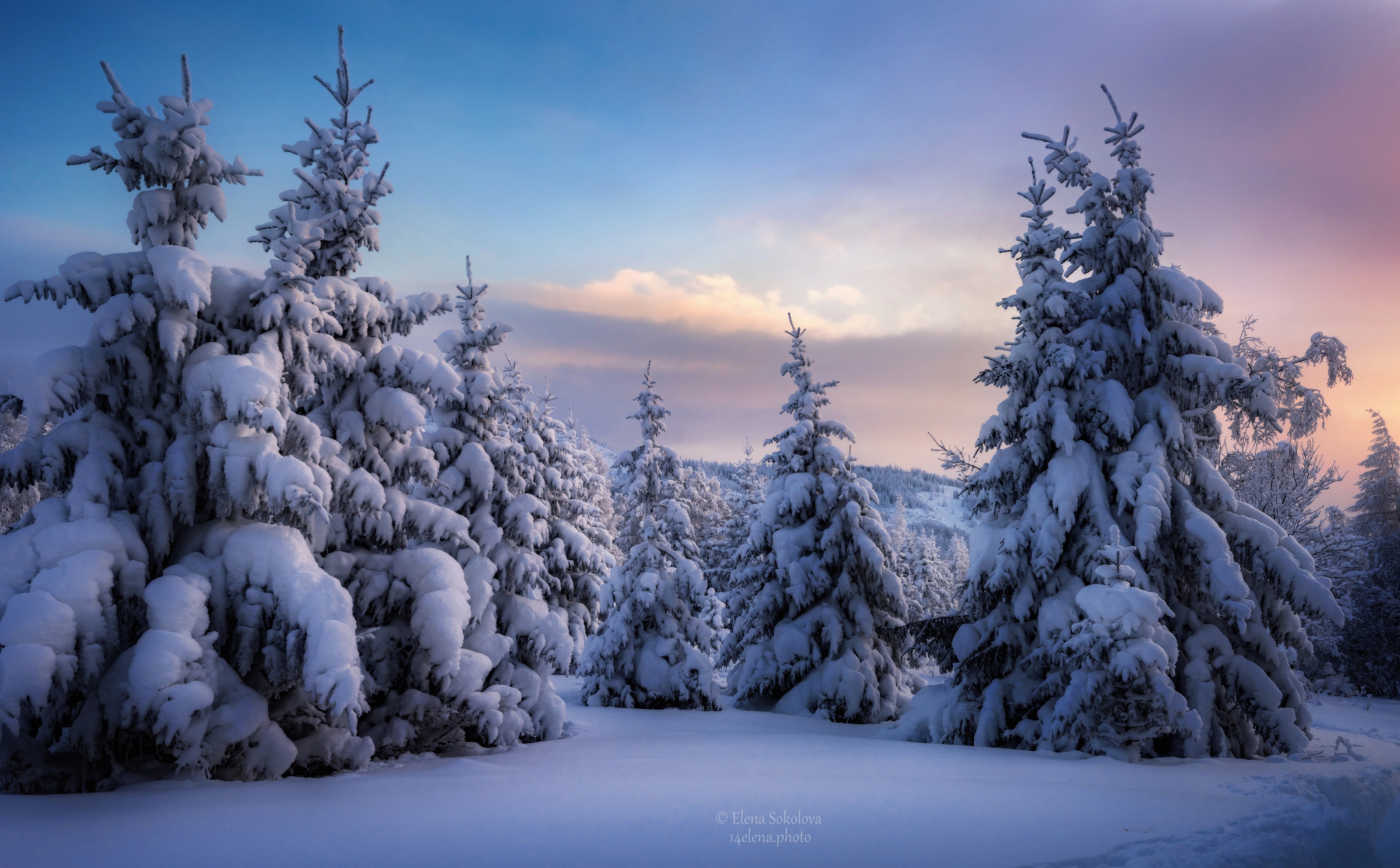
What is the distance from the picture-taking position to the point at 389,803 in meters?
6.66

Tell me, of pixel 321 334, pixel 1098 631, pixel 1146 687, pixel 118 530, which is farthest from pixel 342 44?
pixel 1146 687

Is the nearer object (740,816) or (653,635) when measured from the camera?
(740,816)

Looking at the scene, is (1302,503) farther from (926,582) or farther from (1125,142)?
(926,582)

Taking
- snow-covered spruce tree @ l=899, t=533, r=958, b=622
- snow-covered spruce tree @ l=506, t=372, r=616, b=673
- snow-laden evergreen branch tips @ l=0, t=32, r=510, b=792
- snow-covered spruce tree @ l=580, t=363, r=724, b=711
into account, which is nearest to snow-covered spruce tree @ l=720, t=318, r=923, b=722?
snow-covered spruce tree @ l=580, t=363, r=724, b=711

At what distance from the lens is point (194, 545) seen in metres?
8.20

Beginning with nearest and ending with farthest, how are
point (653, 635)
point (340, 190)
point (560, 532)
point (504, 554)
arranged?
1. point (340, 190)
2. point (504, 554)
3. point (560, 532)
4. point (653, 635)

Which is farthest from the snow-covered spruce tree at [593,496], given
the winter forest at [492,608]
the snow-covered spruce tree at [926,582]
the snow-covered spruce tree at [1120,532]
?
the snow-covered spruce tree at [926,582]

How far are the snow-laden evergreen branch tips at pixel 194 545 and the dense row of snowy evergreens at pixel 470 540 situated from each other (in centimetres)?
4

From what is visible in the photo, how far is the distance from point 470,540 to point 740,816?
7597 millimetres

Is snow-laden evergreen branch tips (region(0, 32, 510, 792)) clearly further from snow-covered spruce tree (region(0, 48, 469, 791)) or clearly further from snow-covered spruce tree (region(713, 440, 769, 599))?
snow-covered spruce tree (region(713, 440, 769, 599))

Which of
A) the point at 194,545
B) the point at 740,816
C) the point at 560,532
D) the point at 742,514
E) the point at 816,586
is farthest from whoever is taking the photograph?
the point at 742,514

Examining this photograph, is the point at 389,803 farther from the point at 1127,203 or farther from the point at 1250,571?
the point at 1127,203

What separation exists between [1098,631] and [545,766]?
794cm

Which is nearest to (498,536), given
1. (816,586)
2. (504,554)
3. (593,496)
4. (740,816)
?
(504,554)
